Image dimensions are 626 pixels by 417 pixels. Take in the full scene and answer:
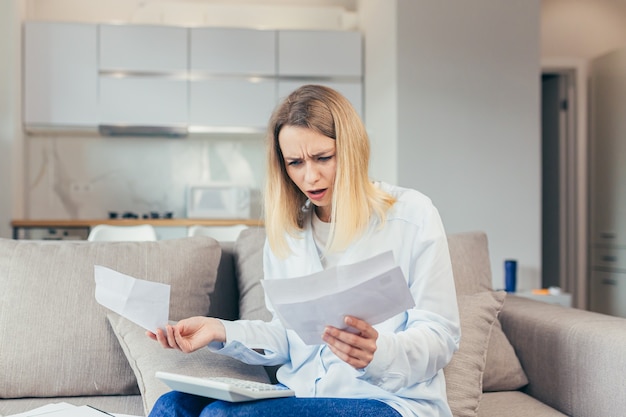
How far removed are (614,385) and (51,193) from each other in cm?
484

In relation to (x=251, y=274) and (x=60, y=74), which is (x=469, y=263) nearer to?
(x=251, y=274)

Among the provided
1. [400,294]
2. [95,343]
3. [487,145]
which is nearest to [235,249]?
[95,343]

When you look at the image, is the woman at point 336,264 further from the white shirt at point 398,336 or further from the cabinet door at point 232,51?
the cabinet door at point 232,51

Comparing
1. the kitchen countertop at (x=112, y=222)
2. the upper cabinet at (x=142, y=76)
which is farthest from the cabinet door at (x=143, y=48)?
the kitchen countertop at (x=112, y=222)

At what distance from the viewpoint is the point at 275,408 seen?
1347 millimetres

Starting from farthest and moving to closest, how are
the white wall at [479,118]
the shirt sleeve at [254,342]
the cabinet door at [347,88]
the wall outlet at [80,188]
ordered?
the wall outlet at [80,188] → the cabinet door at [347,88] → the white wall at [479,118] → the shirt sleeve at [254,342]

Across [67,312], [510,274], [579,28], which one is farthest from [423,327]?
[579,28]

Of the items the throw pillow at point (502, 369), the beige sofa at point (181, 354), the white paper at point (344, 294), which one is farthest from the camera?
the throw pillow at point (502, 369)

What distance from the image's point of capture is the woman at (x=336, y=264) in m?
1.40

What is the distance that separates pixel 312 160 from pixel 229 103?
4057mm

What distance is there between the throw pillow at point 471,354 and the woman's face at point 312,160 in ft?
1.69

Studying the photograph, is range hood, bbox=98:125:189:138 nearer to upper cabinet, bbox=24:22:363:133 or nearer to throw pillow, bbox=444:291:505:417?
upper cabinet, bbox=24:22:363:133

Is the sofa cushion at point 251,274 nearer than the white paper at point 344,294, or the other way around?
the white paper at point 344,294

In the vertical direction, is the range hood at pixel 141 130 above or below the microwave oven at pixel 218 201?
above
